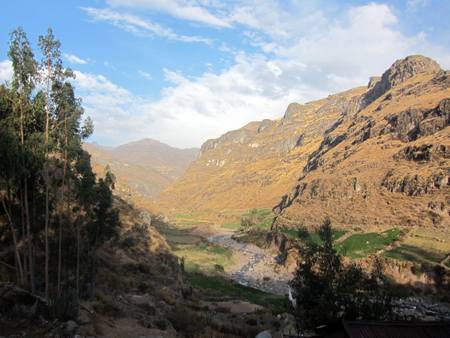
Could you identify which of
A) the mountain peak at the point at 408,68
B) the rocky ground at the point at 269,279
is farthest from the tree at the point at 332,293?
the mountain peak at the point at 408,68

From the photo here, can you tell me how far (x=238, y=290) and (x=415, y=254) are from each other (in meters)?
23.6

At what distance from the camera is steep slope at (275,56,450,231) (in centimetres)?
4122

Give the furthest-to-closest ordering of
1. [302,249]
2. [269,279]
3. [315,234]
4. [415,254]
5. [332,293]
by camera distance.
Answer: [315,234], [269,279], [415,254], [302,249], [332,293]

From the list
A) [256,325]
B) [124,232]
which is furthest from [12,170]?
[124,232]

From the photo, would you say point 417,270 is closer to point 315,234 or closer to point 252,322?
point 252,322

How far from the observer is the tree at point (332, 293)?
1302 centimetres

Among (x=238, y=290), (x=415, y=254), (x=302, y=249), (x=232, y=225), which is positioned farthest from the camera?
(x=232, y=225)

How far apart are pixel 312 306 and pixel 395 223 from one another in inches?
1420

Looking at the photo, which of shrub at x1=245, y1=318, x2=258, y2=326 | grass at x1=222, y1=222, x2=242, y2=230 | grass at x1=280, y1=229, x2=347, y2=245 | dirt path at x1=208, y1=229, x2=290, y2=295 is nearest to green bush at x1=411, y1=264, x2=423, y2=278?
grass at x1=280, y1=229, x2=347, y2=245

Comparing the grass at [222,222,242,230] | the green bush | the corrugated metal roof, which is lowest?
the grass at [222,222,242,230]

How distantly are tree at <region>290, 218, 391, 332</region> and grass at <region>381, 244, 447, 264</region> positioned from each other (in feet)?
72.3

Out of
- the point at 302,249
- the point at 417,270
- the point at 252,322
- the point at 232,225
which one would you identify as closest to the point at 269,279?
the point at 417,270

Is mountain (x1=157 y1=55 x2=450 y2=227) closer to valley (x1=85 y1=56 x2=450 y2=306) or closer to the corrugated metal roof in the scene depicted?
valley (x1=85 y1=56 x2=450 y2=306)

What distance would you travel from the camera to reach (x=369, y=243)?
129 ft
